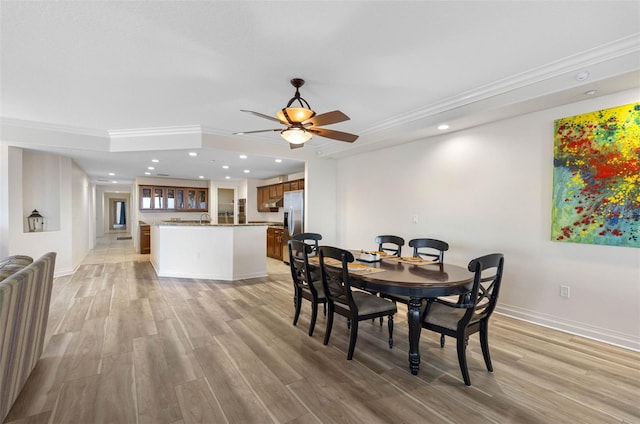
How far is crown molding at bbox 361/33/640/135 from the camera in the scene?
7.63ft

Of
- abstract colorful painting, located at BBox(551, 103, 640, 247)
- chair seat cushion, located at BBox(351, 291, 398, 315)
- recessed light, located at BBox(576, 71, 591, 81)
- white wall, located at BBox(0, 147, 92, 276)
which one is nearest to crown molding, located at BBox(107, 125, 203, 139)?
white wall, located at BBox(0, 147, 92, 276)

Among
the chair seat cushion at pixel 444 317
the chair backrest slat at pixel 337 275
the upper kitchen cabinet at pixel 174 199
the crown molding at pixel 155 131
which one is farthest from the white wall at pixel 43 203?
the chair seat cushion at pixel 444 317

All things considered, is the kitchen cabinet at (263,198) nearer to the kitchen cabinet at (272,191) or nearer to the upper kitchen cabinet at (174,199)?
the kitchen cabinet at (272,191)

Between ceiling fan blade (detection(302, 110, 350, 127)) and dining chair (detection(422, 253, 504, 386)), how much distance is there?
158 cm

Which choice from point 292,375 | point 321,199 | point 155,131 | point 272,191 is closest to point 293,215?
point 321,199

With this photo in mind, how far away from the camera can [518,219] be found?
11.0 feet

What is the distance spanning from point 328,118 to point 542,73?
2065mm

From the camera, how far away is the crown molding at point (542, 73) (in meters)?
2.32

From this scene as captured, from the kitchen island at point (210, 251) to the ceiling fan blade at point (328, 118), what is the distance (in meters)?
2.97

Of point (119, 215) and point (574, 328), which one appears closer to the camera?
point (574, 328)

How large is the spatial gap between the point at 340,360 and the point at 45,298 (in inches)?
96.3

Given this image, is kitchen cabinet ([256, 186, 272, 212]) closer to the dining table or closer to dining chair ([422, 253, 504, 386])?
the dining table

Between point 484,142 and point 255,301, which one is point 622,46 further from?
point 255,301

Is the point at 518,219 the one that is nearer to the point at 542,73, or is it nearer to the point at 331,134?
the point at 542,73
